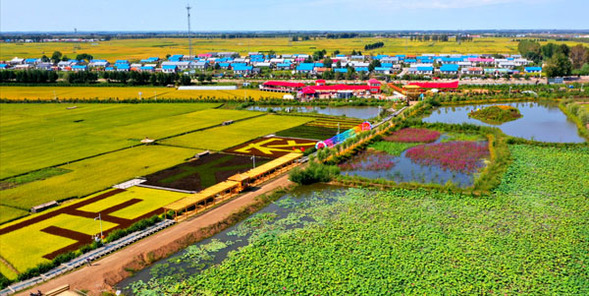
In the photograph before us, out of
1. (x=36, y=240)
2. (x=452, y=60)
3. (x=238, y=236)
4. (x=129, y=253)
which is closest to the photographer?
(x=129, y=253)

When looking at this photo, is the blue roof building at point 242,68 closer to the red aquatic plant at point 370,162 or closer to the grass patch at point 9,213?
the red aquatic plant at point 370,162

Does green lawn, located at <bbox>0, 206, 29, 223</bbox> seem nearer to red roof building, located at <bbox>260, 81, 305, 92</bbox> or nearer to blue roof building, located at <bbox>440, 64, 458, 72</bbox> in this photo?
red roof building, located at <bbox>260, 81, 305, 92</bbox>

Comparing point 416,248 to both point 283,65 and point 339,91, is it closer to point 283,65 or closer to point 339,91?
point 339,91

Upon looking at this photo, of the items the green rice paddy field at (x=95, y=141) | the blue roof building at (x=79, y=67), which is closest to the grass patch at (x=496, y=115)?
the green rice paddy field at (x=95, y=141)

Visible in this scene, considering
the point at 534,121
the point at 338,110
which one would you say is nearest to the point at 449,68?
the point at 338,110

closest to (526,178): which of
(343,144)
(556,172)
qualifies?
(556,172)
